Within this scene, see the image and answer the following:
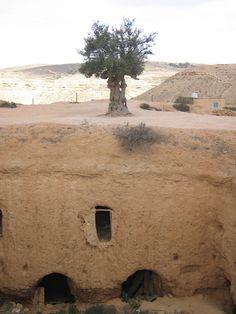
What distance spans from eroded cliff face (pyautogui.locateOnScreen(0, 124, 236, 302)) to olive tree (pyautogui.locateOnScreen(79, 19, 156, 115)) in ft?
35.8

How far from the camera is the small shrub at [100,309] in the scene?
10977 mm

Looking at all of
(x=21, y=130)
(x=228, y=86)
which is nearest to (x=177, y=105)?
(x=228, y=86)

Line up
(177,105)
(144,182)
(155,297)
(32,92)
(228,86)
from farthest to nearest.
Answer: (32,92)
(228,86)
(177,105)
(155,297)
(144,182)

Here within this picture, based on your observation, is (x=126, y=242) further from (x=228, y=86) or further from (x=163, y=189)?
(x=228, y=86)

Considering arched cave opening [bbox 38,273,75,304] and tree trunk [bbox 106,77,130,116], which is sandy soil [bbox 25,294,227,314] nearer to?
arched cave opening [bbox 38,273,75,304]

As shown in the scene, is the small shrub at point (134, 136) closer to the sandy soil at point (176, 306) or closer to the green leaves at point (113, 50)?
the sandy soil at point (176, 306)

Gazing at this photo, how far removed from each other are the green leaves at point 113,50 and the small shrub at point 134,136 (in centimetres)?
1011

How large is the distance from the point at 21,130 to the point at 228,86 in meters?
31.9

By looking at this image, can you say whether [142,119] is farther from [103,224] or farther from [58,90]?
[58,90]

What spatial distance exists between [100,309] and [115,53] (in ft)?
46.3

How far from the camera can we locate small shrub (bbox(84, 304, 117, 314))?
36.0ft

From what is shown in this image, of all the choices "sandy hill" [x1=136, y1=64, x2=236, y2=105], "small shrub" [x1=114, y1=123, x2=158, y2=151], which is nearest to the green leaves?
"small shrub" [x1=114, y1=123, x2=158, y2=151]

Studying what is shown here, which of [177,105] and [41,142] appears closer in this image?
[41,142]

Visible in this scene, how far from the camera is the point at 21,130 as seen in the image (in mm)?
12141
